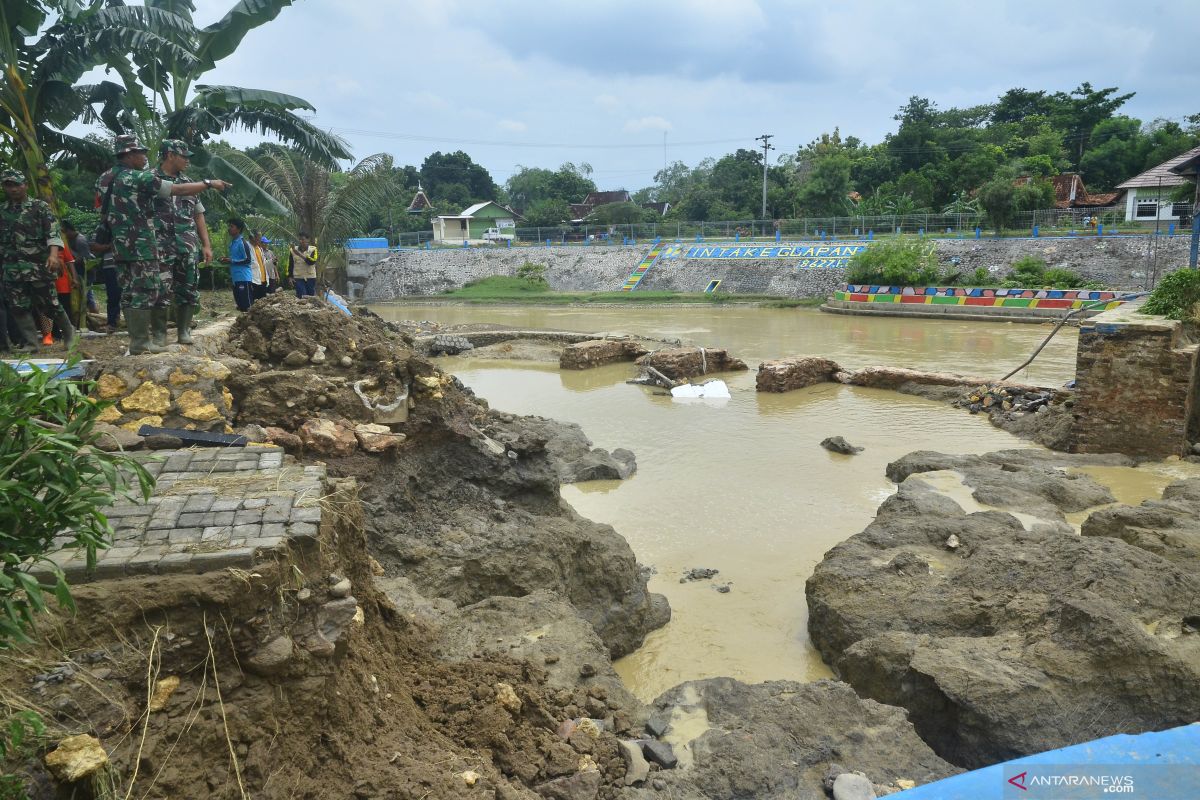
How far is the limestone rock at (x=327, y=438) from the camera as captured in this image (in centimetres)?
550

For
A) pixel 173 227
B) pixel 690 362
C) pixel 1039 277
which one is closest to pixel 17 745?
pixel 173 227

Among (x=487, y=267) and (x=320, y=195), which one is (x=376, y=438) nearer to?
(x=320, y=195)

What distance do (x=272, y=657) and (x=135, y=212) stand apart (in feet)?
15.0

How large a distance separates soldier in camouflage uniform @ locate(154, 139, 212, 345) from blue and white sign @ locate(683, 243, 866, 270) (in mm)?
31534

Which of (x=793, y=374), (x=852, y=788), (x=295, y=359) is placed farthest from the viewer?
(x=793, y=374)

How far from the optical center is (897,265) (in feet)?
96.4

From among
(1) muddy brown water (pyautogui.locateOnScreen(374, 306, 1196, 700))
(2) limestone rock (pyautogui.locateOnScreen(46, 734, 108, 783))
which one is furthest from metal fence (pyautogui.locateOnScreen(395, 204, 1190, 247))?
(2) limestone rock (pyautogui.locateOnScreen(46, 734, 108, 783))

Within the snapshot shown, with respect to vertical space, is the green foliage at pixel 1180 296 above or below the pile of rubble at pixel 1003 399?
above

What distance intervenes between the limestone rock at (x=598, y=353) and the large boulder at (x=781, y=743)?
1381cm

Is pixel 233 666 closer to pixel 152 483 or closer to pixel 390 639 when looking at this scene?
pixel 152 483

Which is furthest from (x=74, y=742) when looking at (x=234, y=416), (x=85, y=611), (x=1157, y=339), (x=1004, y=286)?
(x=1004, y=286)

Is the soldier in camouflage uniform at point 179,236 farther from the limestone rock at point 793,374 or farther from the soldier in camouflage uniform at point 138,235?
the limestone rock at point 793,374

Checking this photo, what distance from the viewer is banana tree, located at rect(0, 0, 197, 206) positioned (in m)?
8.22

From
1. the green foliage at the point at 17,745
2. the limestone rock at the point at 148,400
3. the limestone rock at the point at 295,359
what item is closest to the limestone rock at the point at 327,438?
the limestone rock at the point at 148,400
